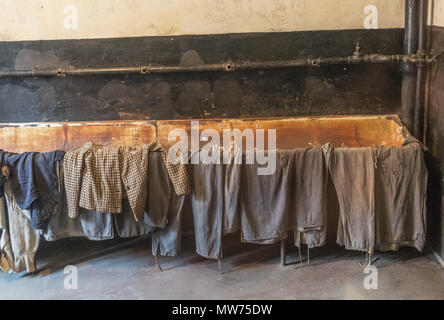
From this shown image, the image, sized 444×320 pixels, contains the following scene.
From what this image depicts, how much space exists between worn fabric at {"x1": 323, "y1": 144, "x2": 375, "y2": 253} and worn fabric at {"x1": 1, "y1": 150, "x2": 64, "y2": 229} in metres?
1.98

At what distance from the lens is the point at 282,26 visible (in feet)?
16.5

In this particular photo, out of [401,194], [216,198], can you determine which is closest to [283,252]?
[216,198]

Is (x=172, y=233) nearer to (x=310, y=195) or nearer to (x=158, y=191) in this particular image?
(x=158, y=191)

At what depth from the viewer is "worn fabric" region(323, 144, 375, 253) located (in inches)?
166

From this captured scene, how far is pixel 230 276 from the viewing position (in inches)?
171

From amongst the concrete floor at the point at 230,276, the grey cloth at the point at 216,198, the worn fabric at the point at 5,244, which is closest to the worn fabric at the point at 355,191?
the concrete floor at the point at 230,276

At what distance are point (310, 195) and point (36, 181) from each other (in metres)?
1.98

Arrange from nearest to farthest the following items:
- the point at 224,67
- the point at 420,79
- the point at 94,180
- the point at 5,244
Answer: the point at 94,180 → the point at 5,244 → the point at 420,79 → the point at 224,67

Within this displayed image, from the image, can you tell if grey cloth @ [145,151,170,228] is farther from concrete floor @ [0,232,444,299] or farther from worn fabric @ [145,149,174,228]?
concrete floor @ [0,232,444,299]

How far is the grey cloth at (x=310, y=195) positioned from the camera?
4.21 m

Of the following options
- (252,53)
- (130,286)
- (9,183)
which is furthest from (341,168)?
(9,183)

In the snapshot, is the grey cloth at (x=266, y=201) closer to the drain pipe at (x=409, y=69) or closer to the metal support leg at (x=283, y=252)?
the metal support leg at (x=283, y=252)

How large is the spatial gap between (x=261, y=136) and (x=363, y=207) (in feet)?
4.05

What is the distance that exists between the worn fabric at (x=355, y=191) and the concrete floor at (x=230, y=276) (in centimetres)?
27
